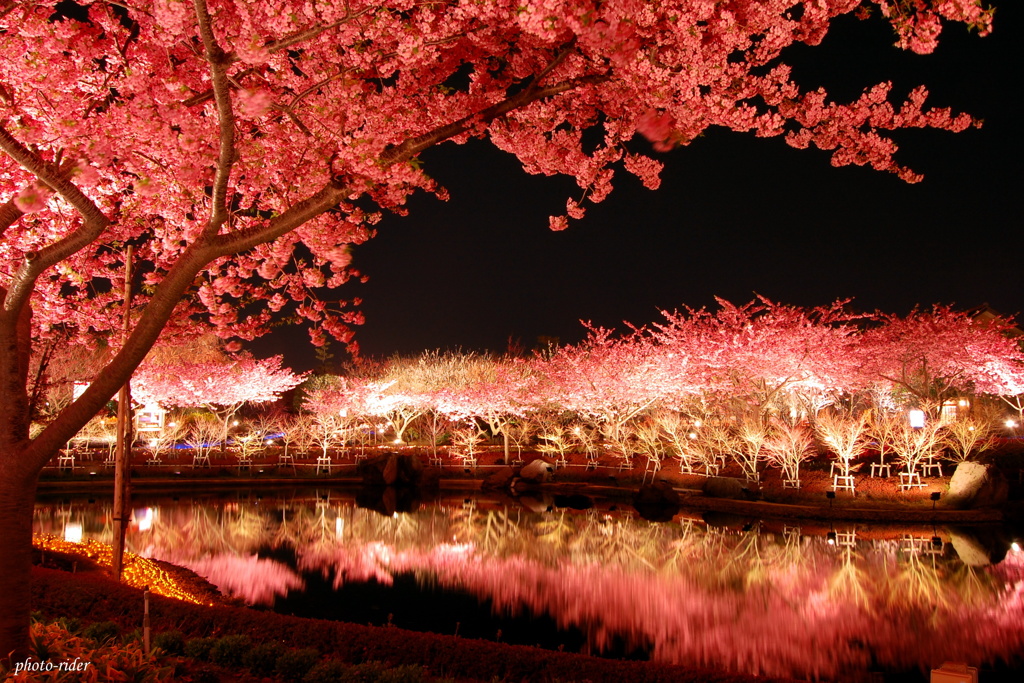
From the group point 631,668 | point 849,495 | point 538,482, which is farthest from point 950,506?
point 631,668

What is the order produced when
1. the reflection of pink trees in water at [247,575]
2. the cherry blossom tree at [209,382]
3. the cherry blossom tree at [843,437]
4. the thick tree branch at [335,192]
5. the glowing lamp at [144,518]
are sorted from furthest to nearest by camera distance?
the cherry blossom tree at [209,382] → the cherry blossom tree at [843,437] → the glowing lamp at [144,518] → the reflection of pink trees in water at [247,575] → the thick tree branch at [335,192]

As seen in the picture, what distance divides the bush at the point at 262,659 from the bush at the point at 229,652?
88mm

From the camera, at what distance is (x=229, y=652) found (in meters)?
5.85

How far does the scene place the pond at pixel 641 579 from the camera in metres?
8.52

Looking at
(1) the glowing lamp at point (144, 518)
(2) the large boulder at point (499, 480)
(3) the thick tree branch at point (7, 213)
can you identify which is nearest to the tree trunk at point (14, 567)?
(3) the thick tree branch at point (7, 213)

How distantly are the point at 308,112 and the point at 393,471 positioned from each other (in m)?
21.6

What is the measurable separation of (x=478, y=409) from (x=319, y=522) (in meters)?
13.9

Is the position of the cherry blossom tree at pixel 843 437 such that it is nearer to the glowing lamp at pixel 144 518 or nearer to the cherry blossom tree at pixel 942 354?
the cherry blossom tree at pixel 942 354

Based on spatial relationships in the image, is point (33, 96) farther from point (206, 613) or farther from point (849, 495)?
point (849, 495)

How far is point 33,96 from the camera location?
5.11 metres

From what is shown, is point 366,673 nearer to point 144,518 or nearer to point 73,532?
point 73,532

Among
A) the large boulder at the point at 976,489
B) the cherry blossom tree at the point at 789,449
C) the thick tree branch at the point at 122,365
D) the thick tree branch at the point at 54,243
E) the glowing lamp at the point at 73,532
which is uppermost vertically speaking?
the thick tree branch at the point at 54,243

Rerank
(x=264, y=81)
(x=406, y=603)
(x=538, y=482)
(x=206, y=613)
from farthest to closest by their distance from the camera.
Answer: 1. (x=538, y=482)
2. (x=406, y=603)
3. (x=206, y=613)
4. (x=264, y=81)

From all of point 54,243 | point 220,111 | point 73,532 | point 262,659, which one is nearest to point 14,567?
point 54,243
